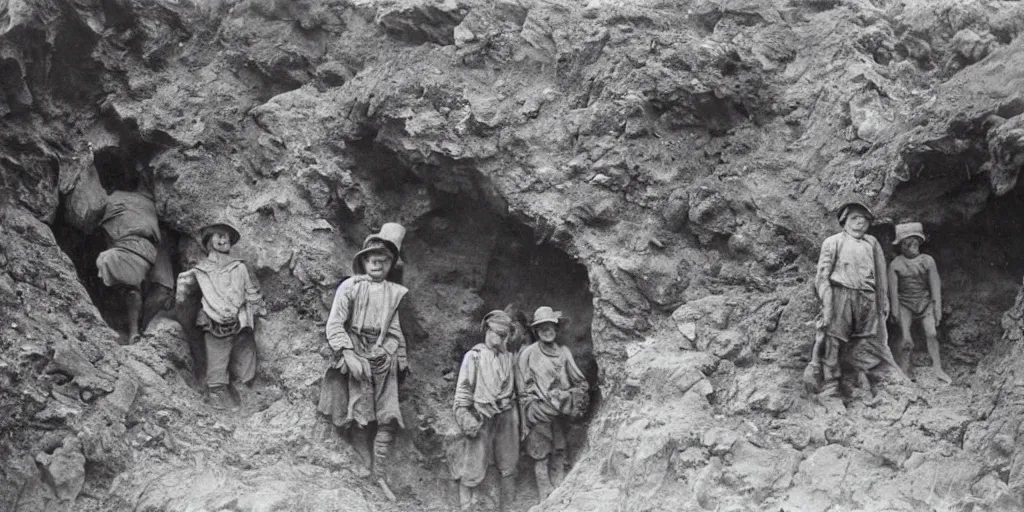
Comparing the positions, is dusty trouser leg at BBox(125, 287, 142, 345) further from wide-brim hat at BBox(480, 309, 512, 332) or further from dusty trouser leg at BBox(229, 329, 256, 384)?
wide-brim hat at BBox(480, 309, 512, 332)

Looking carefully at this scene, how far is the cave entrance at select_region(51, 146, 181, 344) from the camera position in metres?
11.3

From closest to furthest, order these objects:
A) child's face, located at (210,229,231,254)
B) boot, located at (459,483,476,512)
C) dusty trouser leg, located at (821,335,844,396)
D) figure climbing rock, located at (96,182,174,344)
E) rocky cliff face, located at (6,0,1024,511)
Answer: rocky cliff face, located at (6,0,1024,511) < dusty trouser leg, located at (821,335,844,396) < boot, located at (459,483,476,512) < figure climbing rock, located at (96,182,174,344) < child's face, located at (210,229,231,254)

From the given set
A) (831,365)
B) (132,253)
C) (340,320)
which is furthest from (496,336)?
(132,253)

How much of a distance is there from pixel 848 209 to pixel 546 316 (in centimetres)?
253

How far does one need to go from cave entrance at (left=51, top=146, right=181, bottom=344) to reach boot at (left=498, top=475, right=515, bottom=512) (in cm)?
320

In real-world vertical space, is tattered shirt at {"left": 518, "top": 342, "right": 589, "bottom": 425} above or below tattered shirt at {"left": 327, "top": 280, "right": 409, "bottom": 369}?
below

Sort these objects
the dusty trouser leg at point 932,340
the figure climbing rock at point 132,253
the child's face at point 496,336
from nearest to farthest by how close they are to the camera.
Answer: the dusty trouser leg at point 932,340
the child's face at point 496,336
the figure climbing rock at point 132,253

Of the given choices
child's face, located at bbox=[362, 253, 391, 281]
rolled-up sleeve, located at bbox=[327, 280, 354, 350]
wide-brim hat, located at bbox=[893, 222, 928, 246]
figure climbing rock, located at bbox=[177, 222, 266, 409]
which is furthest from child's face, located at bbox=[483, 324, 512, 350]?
wide-brim hat, located at bbox=[893, 222, 928, 246]

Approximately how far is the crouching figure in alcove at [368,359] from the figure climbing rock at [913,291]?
3854mm

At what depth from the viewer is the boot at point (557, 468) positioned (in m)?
10.6

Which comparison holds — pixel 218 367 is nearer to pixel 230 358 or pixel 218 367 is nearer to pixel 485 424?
pixel 230 358

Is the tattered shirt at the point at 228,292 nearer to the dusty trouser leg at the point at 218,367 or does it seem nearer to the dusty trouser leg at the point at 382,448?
the dusty trouser leg at the point at 218,367

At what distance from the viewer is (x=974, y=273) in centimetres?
1045

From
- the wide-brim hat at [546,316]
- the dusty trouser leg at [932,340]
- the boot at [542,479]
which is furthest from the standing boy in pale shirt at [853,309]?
the boot at [542,479]
